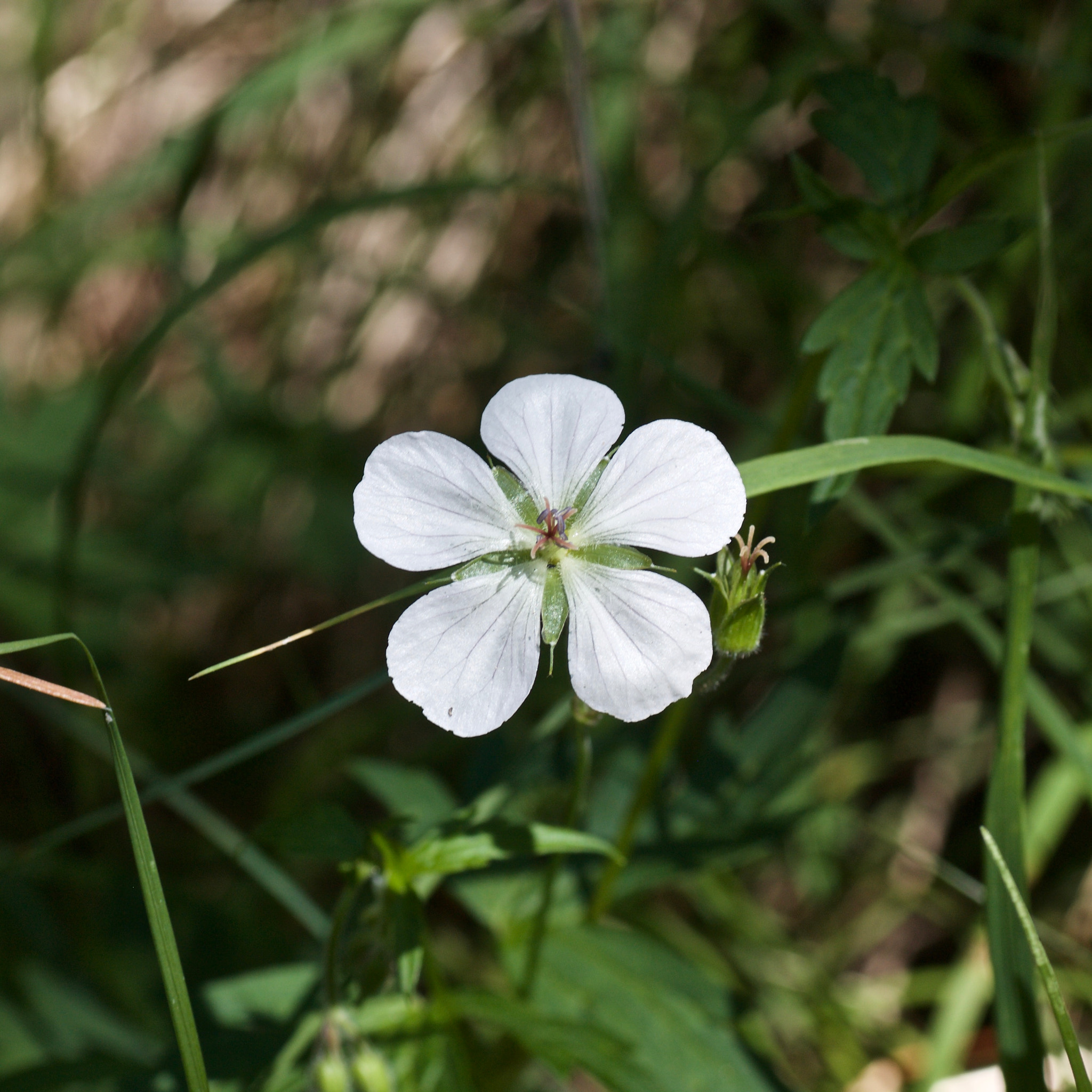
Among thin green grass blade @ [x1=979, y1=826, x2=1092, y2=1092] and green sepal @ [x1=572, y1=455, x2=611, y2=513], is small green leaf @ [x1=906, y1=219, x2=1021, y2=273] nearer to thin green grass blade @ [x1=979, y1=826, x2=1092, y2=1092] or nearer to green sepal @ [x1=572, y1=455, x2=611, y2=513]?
green sepal @ [x1=572, y1=455, x2=611, y2=513]

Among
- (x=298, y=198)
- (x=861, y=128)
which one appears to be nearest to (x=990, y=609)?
(x=861, y=128)

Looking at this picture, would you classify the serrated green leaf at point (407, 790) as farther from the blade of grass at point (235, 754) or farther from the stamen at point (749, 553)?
the stamen at point (749, 553)

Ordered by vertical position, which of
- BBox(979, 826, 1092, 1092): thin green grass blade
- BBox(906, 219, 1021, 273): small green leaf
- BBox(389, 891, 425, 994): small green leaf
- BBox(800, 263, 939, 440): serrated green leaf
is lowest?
BBox(979, 826, 1092, 1092): thin green grass blade

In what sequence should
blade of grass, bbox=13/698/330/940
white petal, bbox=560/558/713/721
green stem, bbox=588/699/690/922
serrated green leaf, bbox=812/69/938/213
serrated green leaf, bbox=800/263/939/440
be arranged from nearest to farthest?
white petal, bbox=560/558/713/721, serrated green leaf, bbox=800/263/939/440, serrated green leaf, bbox=812/69/938/213, green stem, bbox=588/699/690/922, blade of grass, bbox=13/698/330/940

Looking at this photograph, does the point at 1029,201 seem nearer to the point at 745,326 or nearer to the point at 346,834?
the point at 745,326

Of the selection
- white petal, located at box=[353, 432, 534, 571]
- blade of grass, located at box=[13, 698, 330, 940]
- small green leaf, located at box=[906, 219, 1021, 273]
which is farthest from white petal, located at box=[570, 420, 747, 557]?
blade of grass, located at box=[13, 698, 330, 940]

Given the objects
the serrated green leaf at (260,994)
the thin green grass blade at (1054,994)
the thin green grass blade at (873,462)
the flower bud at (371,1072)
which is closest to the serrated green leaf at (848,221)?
the thin green grass blade at (873,462)
